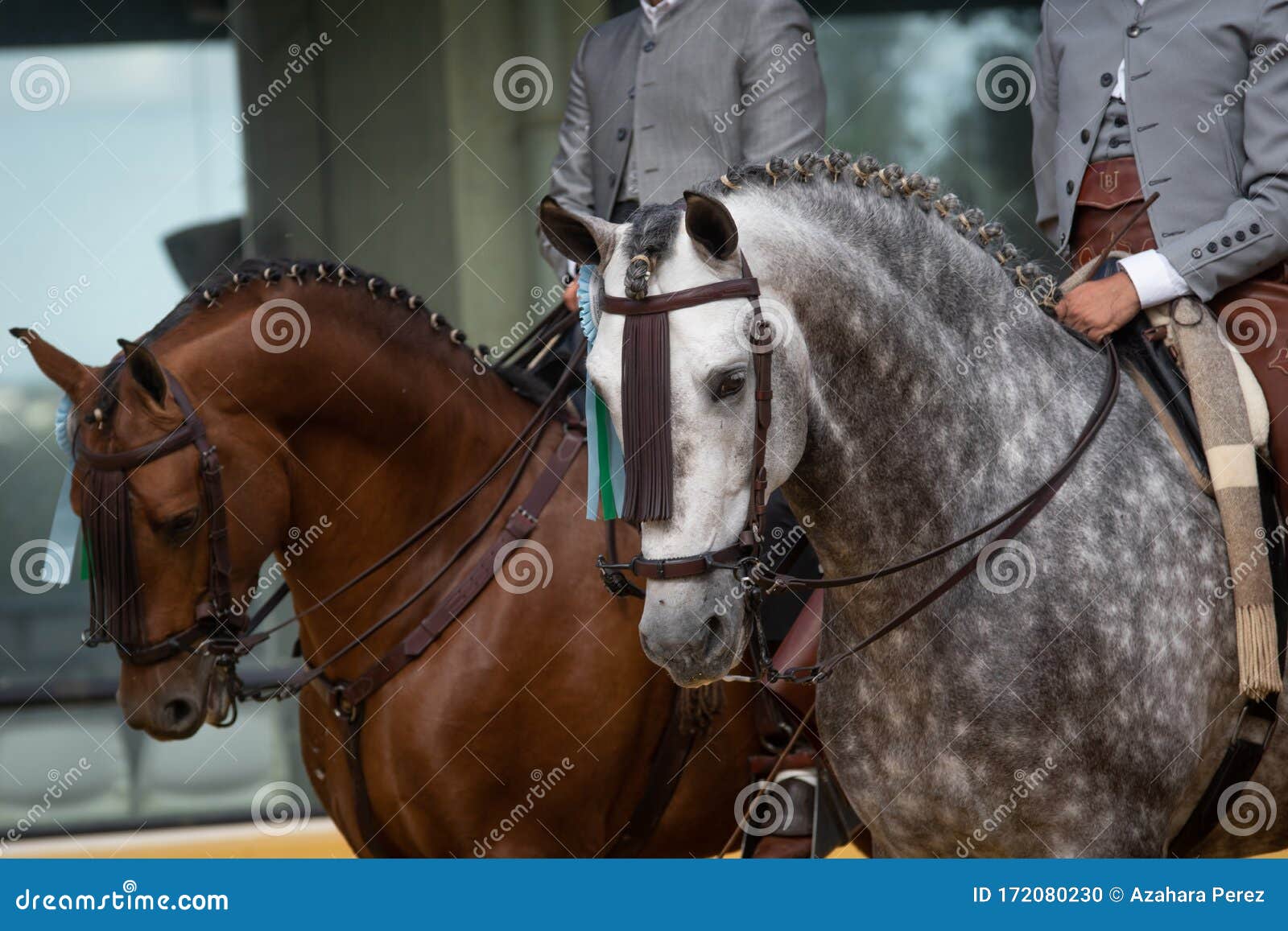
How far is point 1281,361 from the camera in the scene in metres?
2.56

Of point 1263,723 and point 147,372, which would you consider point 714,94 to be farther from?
point 1263,723

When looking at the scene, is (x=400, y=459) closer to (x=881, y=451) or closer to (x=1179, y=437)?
(x=881, y=451)

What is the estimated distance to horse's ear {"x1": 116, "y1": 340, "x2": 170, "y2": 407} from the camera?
115 inches

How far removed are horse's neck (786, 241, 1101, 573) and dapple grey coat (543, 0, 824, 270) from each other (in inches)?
43.7

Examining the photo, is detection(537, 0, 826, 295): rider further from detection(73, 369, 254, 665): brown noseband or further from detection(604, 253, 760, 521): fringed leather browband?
detection(604, 253, 760, 521): fringed leather browband

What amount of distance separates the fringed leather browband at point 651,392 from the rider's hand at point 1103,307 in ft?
2.57

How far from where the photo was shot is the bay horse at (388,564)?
9.82 ft

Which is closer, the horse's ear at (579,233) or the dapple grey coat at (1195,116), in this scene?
the horse's ear at (579,233)

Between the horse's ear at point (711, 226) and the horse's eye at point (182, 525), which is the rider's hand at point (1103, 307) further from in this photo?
the horse's eye at point (182, 525)

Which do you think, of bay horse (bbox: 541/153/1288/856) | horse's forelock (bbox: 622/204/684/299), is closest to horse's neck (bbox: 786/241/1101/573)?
bay horse (bbox: 541/153/1288/856)

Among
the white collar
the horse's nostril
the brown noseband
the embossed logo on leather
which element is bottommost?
the horse's nostril

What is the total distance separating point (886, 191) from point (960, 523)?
57 cm

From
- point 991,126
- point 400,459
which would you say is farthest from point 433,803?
point 991,126

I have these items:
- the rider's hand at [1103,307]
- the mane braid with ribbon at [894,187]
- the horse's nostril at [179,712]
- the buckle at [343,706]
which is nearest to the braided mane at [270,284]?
the horse's nostril at [179,712]
